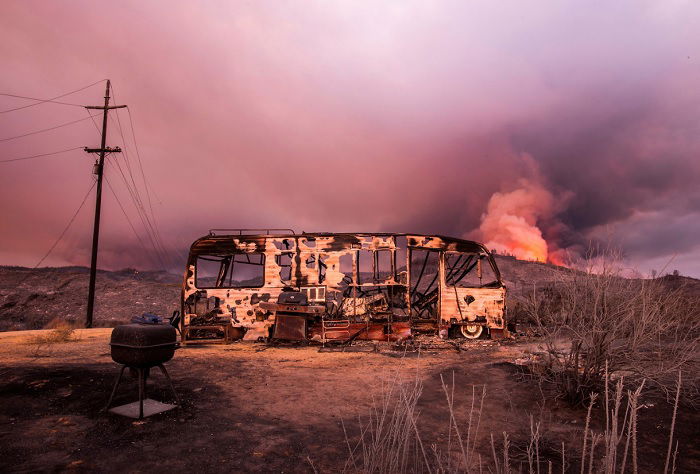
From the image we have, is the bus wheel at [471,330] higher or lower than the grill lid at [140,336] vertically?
lower

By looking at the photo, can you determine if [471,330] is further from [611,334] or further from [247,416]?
[247,416]

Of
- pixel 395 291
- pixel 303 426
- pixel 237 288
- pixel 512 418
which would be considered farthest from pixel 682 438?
pixel 237 288

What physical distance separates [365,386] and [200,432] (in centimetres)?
304

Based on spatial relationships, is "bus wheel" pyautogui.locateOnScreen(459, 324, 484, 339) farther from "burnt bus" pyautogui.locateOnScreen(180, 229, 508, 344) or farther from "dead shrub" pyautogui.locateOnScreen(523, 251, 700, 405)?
"dead shrub" pyautogui.locateOnScreen(523, 251, 700, 405)

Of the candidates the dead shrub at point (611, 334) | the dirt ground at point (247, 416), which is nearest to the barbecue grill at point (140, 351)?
the dirt ground at point (247, 416)

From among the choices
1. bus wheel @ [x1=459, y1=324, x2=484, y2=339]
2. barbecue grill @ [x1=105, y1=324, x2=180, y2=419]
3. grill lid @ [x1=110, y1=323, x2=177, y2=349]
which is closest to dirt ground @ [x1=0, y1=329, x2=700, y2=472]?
barbecue grill @ [x1=105, y1=324, x2=180, y2=419]

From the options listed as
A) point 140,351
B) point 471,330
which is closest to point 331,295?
point 471,330

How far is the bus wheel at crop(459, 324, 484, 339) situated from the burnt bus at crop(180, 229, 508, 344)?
0.03 metres

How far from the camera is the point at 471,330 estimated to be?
1216 cm

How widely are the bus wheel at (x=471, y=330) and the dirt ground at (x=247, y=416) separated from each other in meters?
3.41

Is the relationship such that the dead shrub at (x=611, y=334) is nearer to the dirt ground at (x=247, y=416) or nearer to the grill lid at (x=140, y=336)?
the dirt ground at (x=247, y=416)

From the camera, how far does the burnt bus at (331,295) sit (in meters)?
11.8

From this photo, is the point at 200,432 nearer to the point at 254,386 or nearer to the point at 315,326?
the point at 254,386

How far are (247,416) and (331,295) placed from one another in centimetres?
747
